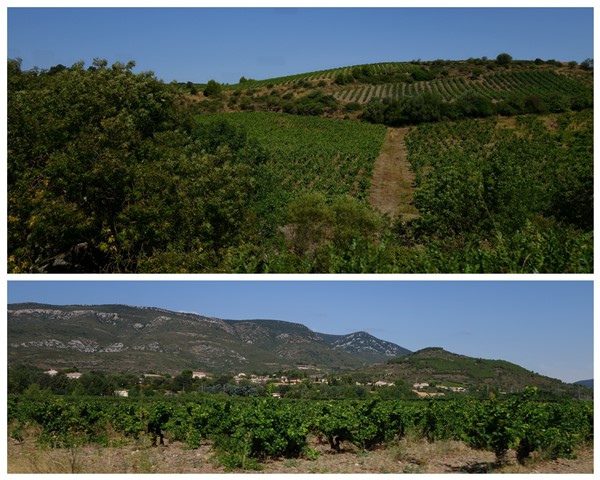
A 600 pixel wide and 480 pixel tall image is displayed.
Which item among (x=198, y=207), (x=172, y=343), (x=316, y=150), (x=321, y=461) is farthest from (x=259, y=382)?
(x=316, y=150)

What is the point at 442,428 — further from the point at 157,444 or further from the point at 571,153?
the point at 571,153

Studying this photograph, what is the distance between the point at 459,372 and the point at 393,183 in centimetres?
2546

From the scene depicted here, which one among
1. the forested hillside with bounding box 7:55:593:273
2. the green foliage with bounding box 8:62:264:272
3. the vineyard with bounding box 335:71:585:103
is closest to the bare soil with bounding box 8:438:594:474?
the forested hillside with bounding box 7:55:593:273

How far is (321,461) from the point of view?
9875 mm

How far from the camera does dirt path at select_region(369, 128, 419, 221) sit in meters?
30.2

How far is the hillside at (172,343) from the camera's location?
38.4ft

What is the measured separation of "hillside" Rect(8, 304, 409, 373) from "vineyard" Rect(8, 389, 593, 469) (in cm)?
134

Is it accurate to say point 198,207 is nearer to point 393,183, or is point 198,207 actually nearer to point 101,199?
point 101,199

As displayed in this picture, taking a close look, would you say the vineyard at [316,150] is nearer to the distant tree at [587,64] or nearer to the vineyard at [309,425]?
the vineyard at [309,425]

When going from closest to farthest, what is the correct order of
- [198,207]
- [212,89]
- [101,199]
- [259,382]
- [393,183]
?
[101,199] → [198,207] → [259,382] → [393,183] → [212,89]

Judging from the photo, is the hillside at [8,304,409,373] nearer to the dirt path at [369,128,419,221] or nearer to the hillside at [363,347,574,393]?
the hillside at [363,347,574,393]

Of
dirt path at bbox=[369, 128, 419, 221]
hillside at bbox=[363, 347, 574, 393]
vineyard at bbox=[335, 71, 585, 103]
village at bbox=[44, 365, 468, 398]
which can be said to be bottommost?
village at bbox=[44, 365, 468, 398]

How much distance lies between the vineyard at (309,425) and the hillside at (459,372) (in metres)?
0.69

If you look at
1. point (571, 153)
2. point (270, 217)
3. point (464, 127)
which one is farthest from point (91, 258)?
point (464, 127)
